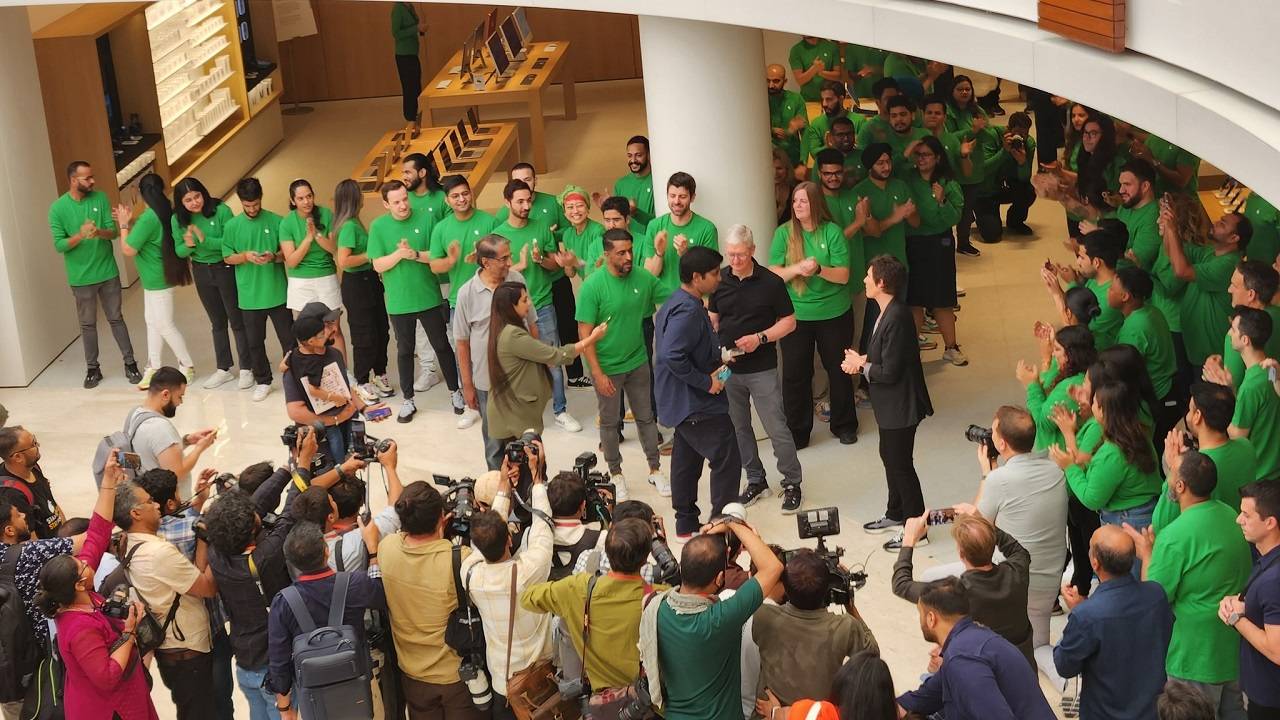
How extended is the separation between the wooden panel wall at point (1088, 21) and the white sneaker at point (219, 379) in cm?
617

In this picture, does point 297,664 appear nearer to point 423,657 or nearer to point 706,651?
point 423,657

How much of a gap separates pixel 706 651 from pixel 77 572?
2187mm

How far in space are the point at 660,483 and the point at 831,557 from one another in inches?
143

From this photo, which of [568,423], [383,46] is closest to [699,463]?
[568,423]

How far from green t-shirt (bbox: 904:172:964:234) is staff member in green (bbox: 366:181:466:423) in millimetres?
2860

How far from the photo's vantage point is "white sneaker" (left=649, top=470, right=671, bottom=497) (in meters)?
8.38

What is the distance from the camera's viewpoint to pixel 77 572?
5.17m

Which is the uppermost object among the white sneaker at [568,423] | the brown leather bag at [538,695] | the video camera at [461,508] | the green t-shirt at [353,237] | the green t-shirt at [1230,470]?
the green t-shirt at [353,237]

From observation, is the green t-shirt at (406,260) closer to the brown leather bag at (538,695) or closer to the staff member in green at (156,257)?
the staff member in green at (156,257)

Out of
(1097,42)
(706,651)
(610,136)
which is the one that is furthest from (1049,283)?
(610,136)

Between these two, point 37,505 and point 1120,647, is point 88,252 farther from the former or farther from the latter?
point 1120,647

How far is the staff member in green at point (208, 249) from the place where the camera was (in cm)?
983

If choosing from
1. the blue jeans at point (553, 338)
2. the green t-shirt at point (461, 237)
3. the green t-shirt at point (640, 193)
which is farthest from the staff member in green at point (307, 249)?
the green t-shirt at point (640, 193)

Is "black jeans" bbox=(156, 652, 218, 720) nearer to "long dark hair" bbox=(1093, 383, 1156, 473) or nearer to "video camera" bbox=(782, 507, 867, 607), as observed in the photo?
"video camera" bbox=(782, 507, 867, 607)
